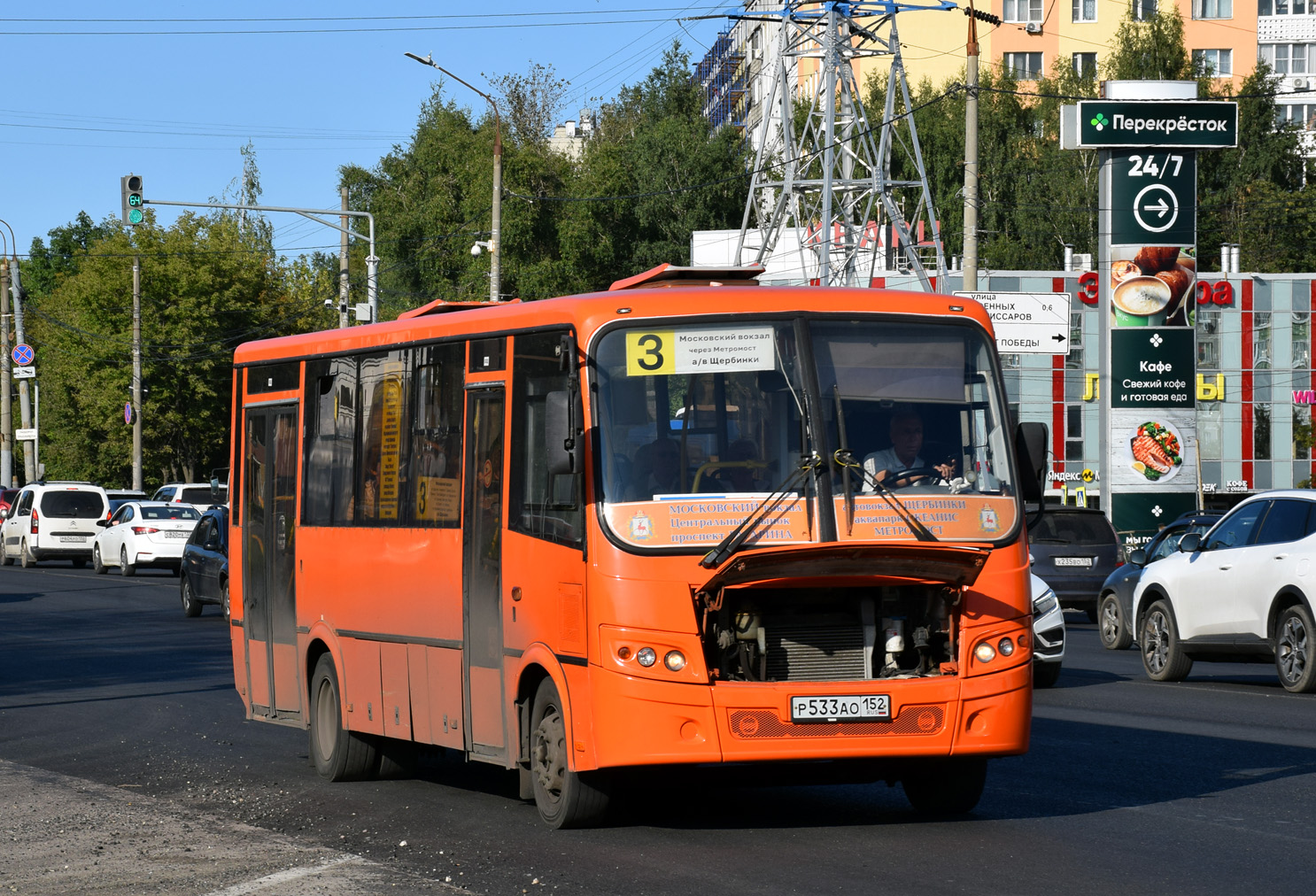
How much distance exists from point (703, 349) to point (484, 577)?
1700 millimetres

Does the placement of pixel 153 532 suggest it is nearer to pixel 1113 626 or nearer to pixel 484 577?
pixel 1113 626

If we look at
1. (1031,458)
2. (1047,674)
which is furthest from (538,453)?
(1047,674)

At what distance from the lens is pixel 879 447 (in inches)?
367

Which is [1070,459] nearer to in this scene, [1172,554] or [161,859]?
[1172,554]

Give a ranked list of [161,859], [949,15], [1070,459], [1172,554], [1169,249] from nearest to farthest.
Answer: [161,859] < [1172,554] < [1169,249] < [1070,459] < [949,15]

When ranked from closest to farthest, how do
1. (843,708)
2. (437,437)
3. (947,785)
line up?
(843,708) < (947,785) < (437,437)

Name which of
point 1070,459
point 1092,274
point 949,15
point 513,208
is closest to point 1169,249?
point 1092,274

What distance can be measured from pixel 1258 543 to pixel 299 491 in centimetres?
891

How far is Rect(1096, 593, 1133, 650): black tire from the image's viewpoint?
23.5 metres

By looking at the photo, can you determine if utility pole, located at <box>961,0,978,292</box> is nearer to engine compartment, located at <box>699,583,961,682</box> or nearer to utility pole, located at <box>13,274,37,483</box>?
engine compartment, located at <box>699,583,961,682</box>

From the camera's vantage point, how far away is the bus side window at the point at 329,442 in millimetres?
12039

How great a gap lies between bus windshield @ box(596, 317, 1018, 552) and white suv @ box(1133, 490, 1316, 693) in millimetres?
8017

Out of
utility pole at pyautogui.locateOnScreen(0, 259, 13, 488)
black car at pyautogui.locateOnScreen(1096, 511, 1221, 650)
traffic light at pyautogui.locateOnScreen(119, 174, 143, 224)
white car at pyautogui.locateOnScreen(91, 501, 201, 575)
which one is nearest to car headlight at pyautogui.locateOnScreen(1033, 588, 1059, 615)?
black car at pyautogui.locateOnScreen(1096, 511, 1221, 650)

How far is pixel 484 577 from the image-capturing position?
33.3 ft
